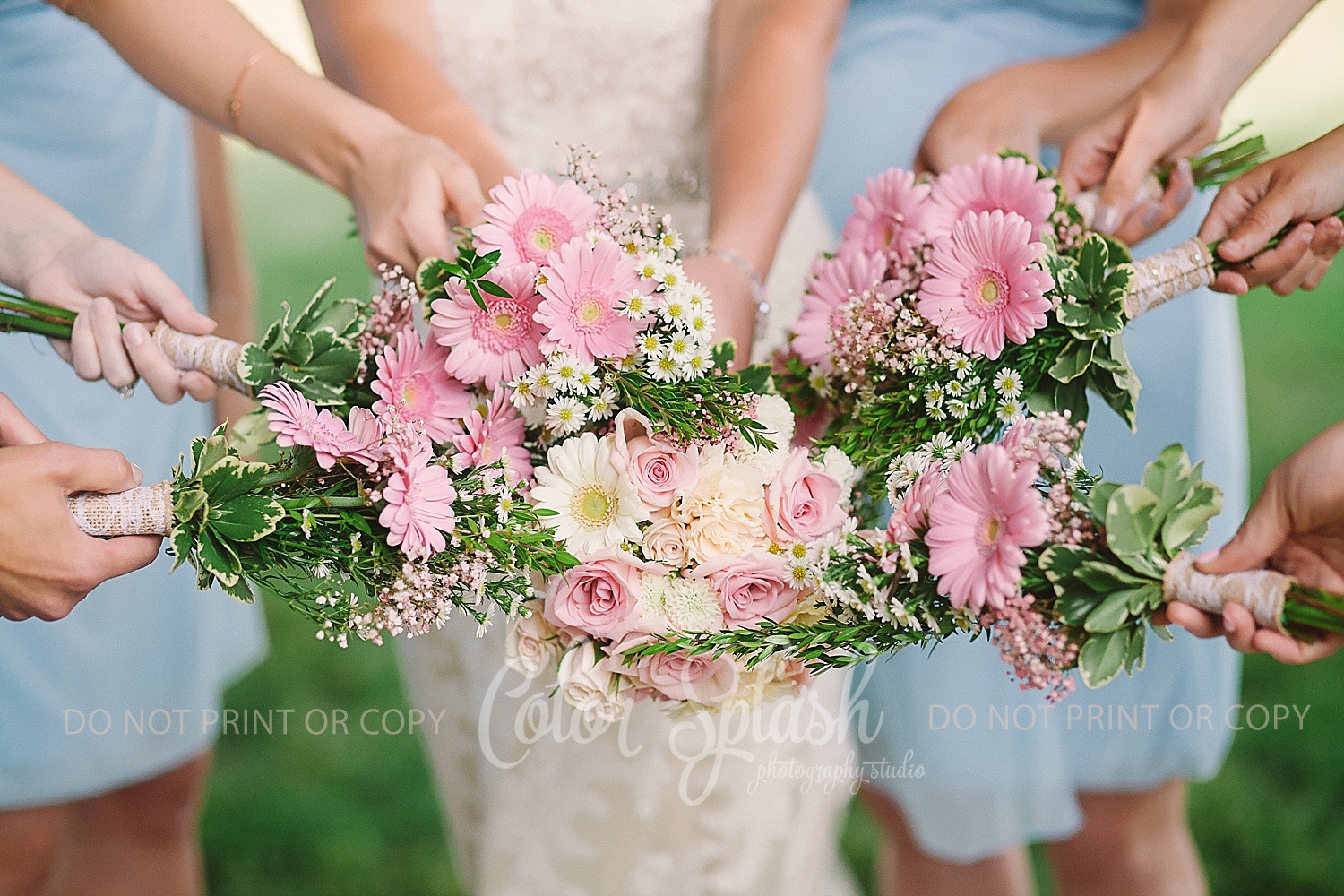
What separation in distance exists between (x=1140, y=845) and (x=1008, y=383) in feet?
2.79

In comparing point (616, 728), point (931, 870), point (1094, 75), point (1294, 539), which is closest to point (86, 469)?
point (616, 728)

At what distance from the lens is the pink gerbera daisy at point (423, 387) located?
2.46ft

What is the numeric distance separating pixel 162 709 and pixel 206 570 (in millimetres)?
840

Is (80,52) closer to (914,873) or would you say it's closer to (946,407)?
(946,407)

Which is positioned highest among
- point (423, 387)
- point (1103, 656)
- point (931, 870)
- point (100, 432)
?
point (100, 432)

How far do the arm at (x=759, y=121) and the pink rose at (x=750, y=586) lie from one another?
0.95 feet

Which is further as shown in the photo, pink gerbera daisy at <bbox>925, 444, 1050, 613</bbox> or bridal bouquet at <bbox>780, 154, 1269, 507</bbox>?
bridal bouquet at <bbox>780, 154, 1269, 507</bbox>

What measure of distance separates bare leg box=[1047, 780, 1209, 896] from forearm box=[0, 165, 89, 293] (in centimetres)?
122

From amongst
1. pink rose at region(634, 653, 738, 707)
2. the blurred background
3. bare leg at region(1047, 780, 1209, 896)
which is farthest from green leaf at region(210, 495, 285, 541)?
the blurred background

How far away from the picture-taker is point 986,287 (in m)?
0.76

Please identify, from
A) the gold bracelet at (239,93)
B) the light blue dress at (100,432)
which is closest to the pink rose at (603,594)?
the gold bracelet at (239,93)

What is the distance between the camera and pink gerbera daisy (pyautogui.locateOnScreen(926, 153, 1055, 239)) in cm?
79

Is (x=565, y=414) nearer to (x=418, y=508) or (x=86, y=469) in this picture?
(x=418, y=508)

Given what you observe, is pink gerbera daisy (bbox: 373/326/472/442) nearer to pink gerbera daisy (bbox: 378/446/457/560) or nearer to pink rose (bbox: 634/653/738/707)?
pink gerbera daisy (bbox: 378/446/457/560)
